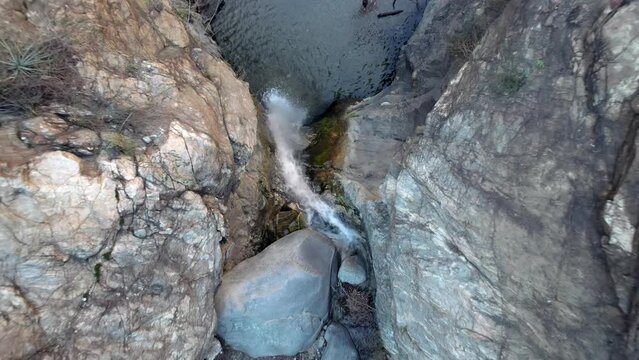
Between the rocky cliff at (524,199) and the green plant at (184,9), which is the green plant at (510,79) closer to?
the rocky cliff at (524,199)

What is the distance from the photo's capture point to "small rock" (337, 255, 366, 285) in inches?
349

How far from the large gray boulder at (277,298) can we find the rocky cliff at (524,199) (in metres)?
1.26

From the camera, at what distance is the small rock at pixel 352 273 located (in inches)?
349

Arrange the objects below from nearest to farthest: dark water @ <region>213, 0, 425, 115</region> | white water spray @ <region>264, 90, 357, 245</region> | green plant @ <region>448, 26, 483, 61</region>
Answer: green plant @ <region>448, 26, 483, 61</region> → white water spray @ <region>264, 90, 357, 245</region> → dark water @ <region>213, 0, 425, 115</region>

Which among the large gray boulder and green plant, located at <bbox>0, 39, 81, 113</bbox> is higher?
green plant, located at <bbox>0, 39, 81, 113</bbox>

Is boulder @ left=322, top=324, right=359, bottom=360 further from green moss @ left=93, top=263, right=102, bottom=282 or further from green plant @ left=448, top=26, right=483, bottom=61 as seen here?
green plant @ left=448, top=26, right=483, bottom=61

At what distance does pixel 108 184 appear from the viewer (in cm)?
588

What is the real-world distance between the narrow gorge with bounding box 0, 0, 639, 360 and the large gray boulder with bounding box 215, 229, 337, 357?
4 centimetres

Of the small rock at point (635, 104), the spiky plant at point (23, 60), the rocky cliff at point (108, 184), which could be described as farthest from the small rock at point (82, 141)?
the small rock at point (635, 104)

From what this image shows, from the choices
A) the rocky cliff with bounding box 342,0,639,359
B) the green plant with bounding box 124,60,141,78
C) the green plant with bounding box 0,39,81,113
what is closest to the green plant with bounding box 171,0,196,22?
the green plant with bounding box 124,60,141,78

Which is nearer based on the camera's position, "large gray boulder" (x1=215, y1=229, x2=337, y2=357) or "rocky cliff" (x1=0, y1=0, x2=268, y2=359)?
"rocky cliff" (x1=0, y1=0, x2=268, y2=359)

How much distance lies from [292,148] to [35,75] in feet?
18.4

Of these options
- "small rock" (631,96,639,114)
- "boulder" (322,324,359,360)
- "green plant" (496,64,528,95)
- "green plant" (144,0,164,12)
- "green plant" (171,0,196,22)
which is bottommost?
"boulder" (322,324,359,360)

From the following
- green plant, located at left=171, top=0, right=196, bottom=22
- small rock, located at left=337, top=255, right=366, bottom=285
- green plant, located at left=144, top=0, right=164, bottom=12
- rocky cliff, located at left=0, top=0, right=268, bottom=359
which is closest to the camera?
rocky cliff, located at left=0, top=0, right=268, bottom=359
